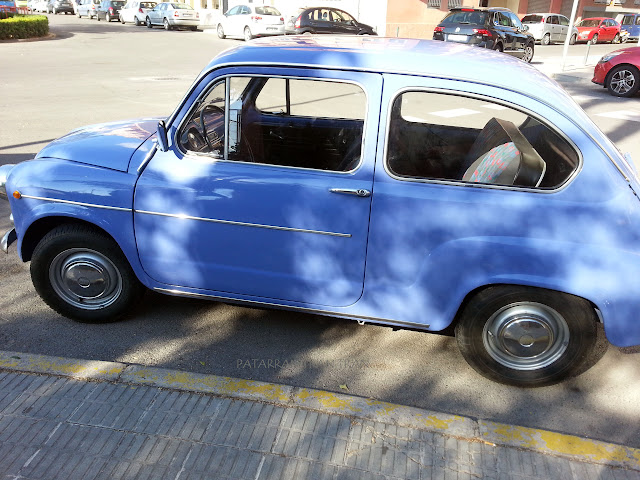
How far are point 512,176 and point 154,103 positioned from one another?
9.22 meters

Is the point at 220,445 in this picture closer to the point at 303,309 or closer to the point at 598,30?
the point at 303,309

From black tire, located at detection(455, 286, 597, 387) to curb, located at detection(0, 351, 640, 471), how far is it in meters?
0.44

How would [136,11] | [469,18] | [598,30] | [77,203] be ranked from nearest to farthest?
[77,203]
[469,18]
[598,30]
[136,11]

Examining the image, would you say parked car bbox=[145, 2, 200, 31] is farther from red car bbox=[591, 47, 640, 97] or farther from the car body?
red car bbox=[591, 47, 640, 97]

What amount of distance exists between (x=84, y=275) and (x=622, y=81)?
13191 mm

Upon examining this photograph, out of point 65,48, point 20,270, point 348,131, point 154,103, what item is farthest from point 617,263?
point 65,48

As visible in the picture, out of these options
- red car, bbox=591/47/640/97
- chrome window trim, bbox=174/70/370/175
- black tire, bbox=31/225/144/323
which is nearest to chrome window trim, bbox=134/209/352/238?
chrome window trim, bbox=174/70/370/175

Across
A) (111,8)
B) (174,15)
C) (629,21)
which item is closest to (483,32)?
(174,15)

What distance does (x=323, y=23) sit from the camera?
2141cm

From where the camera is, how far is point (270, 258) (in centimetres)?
333

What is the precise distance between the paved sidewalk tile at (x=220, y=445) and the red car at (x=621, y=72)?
12.4m

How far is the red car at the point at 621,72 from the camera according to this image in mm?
12555

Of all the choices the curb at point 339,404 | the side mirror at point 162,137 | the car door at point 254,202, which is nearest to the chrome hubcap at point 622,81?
the car door at point 254,202

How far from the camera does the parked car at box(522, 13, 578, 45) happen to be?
27.7m
